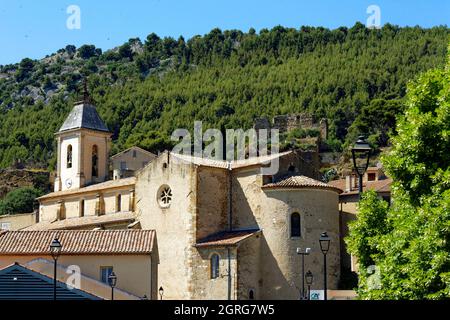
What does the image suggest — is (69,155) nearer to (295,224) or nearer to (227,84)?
(295,224)

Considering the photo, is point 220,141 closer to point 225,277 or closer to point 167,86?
point 167,86

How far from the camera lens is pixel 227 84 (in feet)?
452

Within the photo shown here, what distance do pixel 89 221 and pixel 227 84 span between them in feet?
268

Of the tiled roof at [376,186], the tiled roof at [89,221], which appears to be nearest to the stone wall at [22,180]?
the tiled roof at [89,221]

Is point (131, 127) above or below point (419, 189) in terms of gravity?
above

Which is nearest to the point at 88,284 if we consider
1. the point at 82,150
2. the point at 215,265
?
the point at 215,265

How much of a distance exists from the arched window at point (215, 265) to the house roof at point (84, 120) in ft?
75.4

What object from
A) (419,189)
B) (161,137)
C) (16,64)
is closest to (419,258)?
(419,189)

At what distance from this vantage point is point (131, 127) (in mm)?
124562

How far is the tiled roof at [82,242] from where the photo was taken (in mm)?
45969

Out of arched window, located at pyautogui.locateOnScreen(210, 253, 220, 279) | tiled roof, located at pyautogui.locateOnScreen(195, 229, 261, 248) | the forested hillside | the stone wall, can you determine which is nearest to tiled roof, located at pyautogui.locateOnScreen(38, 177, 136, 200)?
tiled roof, located at pyautogui.locateOnScreen(195, 229, 261, 248)

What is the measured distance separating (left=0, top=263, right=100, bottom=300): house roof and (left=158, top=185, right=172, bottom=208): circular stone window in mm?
17885

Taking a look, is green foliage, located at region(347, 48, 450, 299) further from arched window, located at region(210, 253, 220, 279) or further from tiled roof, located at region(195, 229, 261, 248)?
arched window, located at region(210, 253, 220, 279)

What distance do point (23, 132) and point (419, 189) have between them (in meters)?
105
